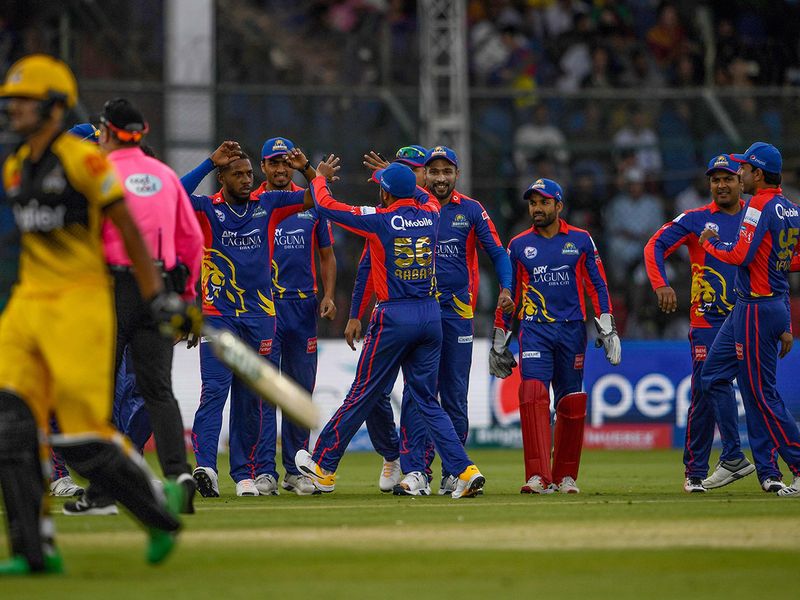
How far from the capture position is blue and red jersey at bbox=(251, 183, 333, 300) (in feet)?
40.9

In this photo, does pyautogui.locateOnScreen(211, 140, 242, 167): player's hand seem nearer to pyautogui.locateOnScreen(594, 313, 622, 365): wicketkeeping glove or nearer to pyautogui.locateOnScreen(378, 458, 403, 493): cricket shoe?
pyautogui.locateOnScreen(378, 458, 403, 493): cricket shoe

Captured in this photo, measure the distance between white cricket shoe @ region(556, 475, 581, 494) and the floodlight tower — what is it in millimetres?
7153

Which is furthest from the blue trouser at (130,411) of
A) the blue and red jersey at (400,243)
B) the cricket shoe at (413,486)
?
the blue and red jersey at (400,243)

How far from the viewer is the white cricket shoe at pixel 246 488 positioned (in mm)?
11430

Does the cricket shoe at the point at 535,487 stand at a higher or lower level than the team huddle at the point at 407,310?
lower

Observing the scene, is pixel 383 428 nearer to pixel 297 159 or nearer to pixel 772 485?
pixel 297 159

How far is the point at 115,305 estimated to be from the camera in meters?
9.00

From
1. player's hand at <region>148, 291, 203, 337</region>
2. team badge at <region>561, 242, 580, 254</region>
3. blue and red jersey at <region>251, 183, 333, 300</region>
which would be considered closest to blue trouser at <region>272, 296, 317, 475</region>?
blue and red jersey at <region>251, 183, 333, 300</region>

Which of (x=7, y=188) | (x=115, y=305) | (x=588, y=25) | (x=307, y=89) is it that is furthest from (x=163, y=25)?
(x=7, y=188)

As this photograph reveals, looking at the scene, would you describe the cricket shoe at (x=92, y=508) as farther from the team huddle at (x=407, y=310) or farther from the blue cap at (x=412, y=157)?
the blue cap at (x=412, y=157)

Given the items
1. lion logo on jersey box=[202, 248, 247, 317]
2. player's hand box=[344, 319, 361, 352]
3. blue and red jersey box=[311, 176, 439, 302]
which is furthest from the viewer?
player's hand box=[344, 319, 361, 352]

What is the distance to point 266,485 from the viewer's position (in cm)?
1165

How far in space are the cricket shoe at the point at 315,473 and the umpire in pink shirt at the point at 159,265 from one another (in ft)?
7.04

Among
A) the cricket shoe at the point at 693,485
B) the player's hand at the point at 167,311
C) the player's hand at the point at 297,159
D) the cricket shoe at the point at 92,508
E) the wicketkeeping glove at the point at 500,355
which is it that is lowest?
the cricket shoe at the point at 693,485
